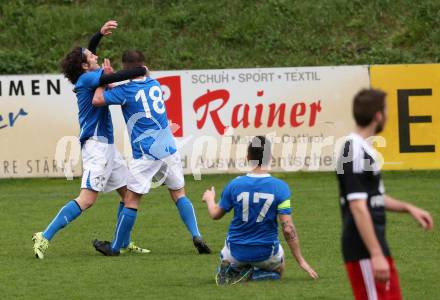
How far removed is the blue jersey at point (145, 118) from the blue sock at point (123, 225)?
527 mm

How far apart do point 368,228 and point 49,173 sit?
1235cm

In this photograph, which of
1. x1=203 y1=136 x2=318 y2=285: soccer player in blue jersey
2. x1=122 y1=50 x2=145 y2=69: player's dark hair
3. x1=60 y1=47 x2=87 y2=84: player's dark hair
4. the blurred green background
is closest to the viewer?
x1=203 y1=136 x2=318 y2=285: soccer player in blue jersey

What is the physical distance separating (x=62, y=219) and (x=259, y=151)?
2.84 m

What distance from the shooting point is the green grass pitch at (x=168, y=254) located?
830 centimetres

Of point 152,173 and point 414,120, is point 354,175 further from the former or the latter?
point 414,120

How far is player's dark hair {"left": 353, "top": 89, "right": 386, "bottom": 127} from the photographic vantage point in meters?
5.43

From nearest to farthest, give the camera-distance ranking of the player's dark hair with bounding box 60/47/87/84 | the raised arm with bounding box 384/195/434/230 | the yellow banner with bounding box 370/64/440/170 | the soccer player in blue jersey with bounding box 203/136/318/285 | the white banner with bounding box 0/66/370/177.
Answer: the raised arm with bounding box 384/195/434/230, the soccer player in blue jersey with bounding box 203/136/318/285, the player's dark hair with bounding box 60/47/87/84, the yellow banner with bounding box 370/64/440/170, the white banner with bounding box 0/66/370/177

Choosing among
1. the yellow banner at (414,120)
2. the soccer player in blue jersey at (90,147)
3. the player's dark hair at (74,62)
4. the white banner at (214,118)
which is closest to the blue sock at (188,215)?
the soccer player in blue jersey at (90,147)

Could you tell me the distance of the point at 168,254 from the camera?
1028 cm

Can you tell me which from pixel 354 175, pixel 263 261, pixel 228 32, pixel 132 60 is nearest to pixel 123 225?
pixel 132 60

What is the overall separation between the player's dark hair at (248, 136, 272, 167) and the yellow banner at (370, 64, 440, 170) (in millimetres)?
9129

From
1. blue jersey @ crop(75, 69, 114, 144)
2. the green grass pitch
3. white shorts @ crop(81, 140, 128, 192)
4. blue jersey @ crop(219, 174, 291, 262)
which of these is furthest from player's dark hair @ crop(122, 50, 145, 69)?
blue jersey @ crop(219, 174, 291, 262)

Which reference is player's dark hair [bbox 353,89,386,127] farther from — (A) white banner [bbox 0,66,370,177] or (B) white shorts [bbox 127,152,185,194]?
(A) white banner [bbox 0,66,370,177]

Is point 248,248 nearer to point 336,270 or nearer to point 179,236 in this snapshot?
point 336,270
